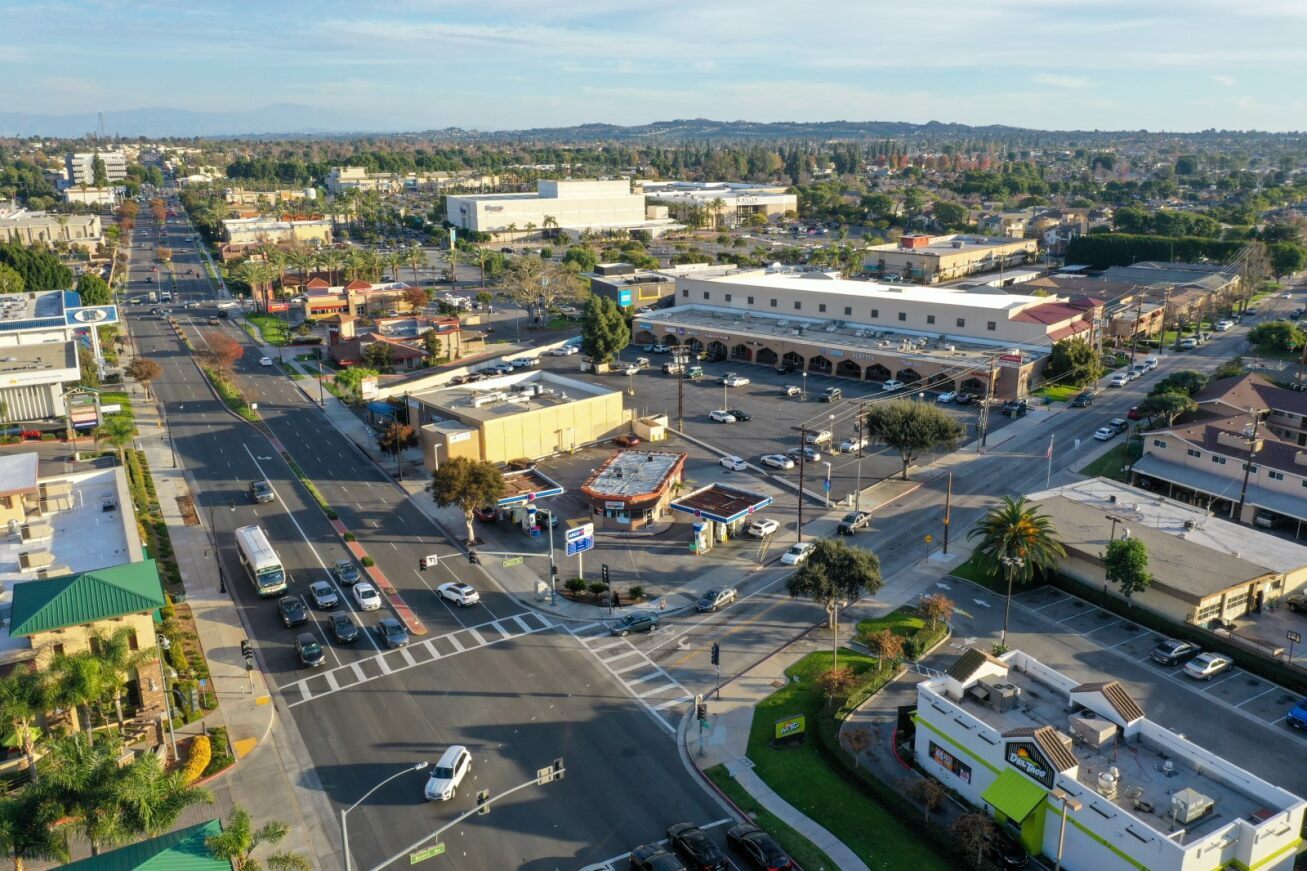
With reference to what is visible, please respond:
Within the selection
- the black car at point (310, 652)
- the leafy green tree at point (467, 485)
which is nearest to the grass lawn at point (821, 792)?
the black car at point (310, 652)

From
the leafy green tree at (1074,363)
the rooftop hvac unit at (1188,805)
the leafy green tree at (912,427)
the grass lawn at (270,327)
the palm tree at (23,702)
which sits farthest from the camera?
the grass lawn at (270,327)

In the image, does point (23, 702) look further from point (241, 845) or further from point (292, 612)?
point (292, 612)

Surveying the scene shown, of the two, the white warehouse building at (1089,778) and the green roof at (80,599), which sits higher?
the green roof at (80,599)

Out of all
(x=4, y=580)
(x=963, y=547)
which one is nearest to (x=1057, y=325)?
(x=963, y=547)

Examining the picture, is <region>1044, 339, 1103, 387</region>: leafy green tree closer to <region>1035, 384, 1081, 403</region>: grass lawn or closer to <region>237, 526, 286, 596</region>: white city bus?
<region>1035, 384, 1081, 403</region>: grass lawn

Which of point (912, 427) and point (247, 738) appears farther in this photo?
point (912, 427)

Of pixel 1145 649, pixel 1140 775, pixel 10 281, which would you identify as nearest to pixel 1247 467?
pixel 1145 649

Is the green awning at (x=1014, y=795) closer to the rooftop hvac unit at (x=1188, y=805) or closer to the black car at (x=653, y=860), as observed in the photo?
the rooftop hvac unit at (x=1188, y=805)

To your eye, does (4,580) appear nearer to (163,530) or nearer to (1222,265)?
(163,530)
